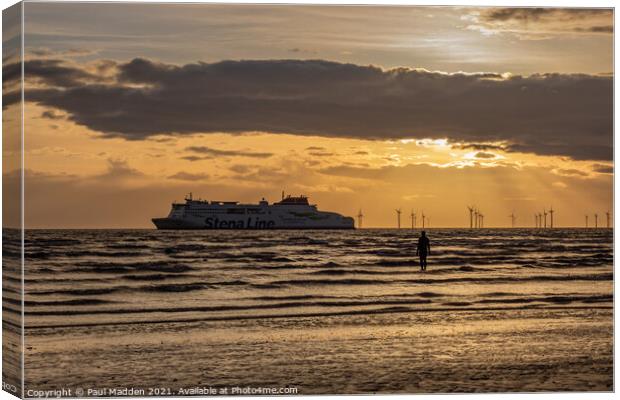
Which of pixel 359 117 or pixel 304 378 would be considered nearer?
pixel 304 378

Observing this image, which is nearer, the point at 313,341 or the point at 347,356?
the point at 347,356

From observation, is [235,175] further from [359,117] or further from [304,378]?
[304,378]

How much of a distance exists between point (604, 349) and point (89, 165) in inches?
300

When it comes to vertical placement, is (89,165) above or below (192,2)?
below

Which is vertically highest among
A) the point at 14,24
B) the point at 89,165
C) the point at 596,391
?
the point at 14,24

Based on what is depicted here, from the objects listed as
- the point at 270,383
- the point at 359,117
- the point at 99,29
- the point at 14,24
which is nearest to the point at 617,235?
the point at 359,117

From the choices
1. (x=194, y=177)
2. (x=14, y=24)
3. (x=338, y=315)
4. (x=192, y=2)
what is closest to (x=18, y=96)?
(x=14, y=24)

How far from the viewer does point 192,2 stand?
1355 cm

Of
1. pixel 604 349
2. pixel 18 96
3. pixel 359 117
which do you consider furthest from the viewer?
pixel 359 117

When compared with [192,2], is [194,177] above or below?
below

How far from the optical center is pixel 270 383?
13039 mm

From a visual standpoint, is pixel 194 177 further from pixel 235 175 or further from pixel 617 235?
pixel 617 235

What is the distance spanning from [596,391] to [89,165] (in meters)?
7.63

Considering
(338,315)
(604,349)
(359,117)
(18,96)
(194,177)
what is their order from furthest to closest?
(338,315) < (194,177) < (359,117) < (604,349) < (18,96)
